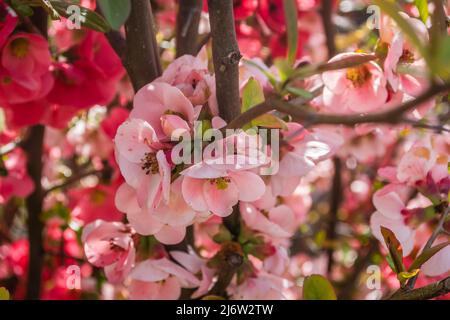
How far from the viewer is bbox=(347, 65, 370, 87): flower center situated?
73 cm

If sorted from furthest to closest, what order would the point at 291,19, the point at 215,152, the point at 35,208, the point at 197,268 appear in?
the point at 35,208 < the point at 197,268 < the point at 215,152 < the point at 291,19

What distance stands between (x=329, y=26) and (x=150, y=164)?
756mm

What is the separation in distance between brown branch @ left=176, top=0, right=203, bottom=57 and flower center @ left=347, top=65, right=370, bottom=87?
21cm

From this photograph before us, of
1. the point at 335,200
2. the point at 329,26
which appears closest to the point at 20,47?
the point at 329,26

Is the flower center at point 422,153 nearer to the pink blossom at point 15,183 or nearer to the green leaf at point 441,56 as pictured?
the green leaf at point 441,56

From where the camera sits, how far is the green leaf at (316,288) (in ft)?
2.34

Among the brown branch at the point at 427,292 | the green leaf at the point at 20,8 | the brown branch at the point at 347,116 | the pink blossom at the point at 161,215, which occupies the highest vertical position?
the green leaf at the point at 20,8

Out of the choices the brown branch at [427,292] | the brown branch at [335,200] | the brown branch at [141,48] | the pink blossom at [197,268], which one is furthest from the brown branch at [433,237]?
the brown branch at [335,200]

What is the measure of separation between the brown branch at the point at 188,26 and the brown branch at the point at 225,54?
205 millimetres

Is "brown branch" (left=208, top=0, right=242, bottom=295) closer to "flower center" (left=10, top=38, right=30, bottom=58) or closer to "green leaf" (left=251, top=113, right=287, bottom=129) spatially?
"green leaf" (left=251, top=113, right=287, bottom=129)

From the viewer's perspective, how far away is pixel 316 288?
0.72 meters

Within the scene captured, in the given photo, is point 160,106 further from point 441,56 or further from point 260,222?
point 441,56
